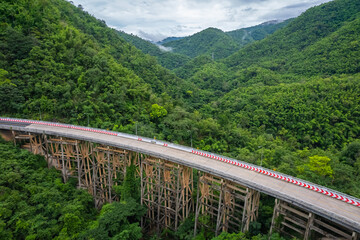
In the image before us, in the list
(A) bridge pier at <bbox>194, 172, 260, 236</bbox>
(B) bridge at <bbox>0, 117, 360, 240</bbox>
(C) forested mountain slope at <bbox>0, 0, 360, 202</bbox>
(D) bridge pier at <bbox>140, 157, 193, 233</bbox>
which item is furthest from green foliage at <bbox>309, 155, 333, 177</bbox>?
(D) bridge pier at <bbox>140, 157, 193, 233</bbox>

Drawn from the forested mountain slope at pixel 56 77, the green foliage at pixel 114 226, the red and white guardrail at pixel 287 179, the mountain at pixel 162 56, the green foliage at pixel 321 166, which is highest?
the mountain at pixel 162 56

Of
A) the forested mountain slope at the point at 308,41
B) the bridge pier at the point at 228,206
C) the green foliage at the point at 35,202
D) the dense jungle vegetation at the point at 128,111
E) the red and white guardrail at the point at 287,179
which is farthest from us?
the forested mountain slope at the point at 308,41

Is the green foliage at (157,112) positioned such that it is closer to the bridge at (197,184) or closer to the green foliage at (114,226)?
the bridge at (197,184)

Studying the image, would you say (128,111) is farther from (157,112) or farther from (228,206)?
(228,206)

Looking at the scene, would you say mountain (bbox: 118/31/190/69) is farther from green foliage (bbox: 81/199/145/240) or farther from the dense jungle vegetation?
green foliage (bbox: 81/199/145/240)

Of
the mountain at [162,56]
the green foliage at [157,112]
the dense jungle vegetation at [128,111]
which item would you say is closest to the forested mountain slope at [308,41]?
the dense jungle vegetation at [128,111]

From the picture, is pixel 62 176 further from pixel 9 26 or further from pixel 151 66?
pixel 151 66

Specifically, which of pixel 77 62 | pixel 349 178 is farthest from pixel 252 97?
pixel 77 62
